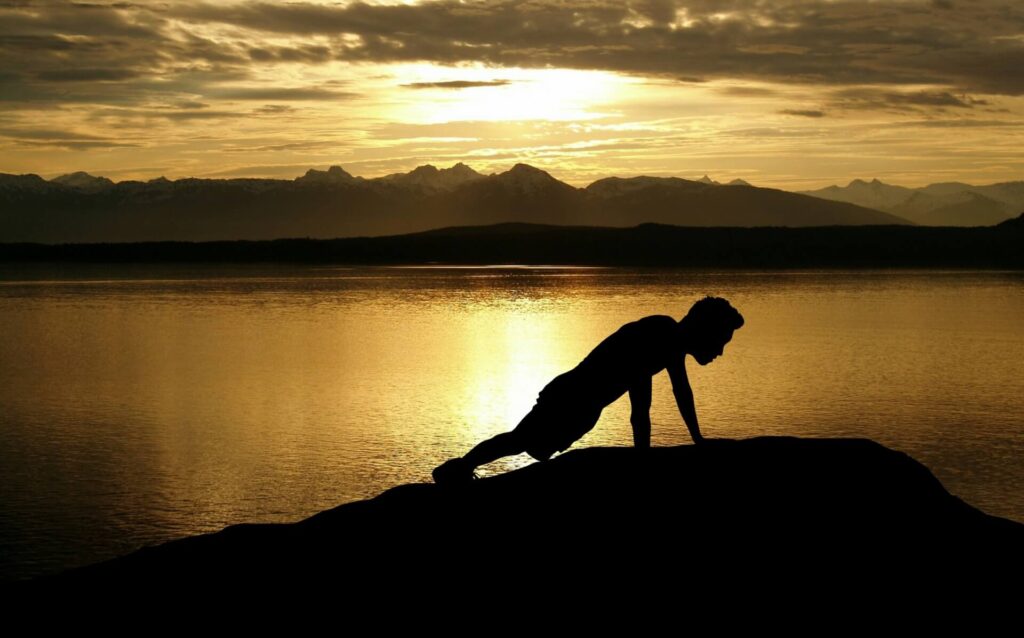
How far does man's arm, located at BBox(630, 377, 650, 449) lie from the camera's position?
8938mm

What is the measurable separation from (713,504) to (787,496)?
632mm

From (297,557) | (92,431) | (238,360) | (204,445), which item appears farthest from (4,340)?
(297,557)

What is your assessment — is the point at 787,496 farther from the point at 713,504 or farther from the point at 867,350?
the point at 867,350

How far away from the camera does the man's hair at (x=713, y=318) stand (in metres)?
8.49

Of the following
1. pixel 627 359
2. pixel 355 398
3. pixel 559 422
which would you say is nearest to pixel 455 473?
pixel 559 422

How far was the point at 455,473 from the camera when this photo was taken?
29.8 ft

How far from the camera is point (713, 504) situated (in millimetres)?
8320

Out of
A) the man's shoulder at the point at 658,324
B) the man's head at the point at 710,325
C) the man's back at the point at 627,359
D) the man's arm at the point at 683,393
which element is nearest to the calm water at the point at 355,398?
the man's back at the point at 627,359

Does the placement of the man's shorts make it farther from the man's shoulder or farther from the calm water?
the calm water

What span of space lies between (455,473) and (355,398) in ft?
87.5

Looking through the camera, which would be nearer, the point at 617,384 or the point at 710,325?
the point at 710,325

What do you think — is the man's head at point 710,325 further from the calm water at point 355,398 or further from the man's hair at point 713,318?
the calm water at point 355,398

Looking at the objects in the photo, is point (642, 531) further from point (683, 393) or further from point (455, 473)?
point (455, 473)

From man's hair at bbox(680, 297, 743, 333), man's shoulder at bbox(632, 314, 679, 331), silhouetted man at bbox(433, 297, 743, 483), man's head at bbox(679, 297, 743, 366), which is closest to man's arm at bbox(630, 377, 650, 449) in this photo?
silhouetted man at bbox(433, 297, 743, 483)
